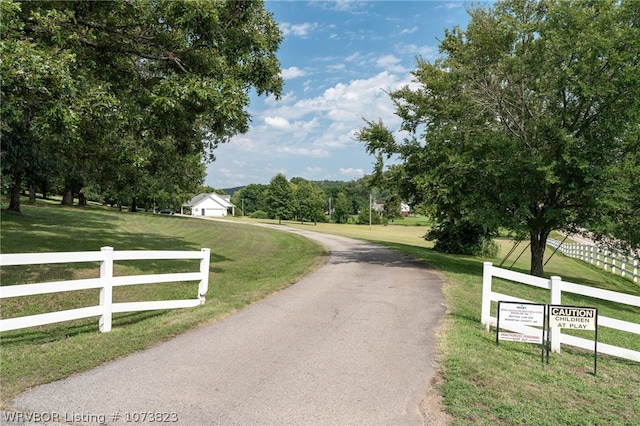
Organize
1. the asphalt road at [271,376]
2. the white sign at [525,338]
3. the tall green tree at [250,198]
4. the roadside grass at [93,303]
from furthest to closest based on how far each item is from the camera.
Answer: the tall green tree at [250,198] < the white sign at [525,338] < the roadside grass at [93,303] < the asphalt road at [271,376]

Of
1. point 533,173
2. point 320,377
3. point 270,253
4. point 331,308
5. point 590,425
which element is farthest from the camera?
point 270,253

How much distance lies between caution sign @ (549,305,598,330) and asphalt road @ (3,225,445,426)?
1.83 m

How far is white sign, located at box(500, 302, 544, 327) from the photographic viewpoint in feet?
21.0

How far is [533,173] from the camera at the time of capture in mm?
14000

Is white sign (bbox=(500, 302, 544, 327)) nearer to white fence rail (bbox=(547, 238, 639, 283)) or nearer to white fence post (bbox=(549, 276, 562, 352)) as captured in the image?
white fence post (bbox=(549, 276, 562, 352))

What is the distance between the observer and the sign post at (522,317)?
20.8ft

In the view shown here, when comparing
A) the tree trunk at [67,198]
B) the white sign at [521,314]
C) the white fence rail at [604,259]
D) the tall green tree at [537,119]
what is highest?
the tall green tree at [537,119]

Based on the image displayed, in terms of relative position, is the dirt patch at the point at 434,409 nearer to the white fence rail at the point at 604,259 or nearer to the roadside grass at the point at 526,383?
the roadside grass at the point at 526,383

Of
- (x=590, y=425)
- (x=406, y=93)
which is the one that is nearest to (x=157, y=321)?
(x=590, y=425)

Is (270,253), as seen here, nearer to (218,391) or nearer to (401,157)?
(401,157)

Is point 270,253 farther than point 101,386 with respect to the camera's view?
Yes

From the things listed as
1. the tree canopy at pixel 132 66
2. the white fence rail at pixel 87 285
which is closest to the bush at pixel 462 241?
the tree canopy at pixel 132 66

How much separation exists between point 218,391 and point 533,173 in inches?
515

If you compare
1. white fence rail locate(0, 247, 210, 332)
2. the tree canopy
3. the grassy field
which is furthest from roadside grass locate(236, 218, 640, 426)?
the tree canopy
